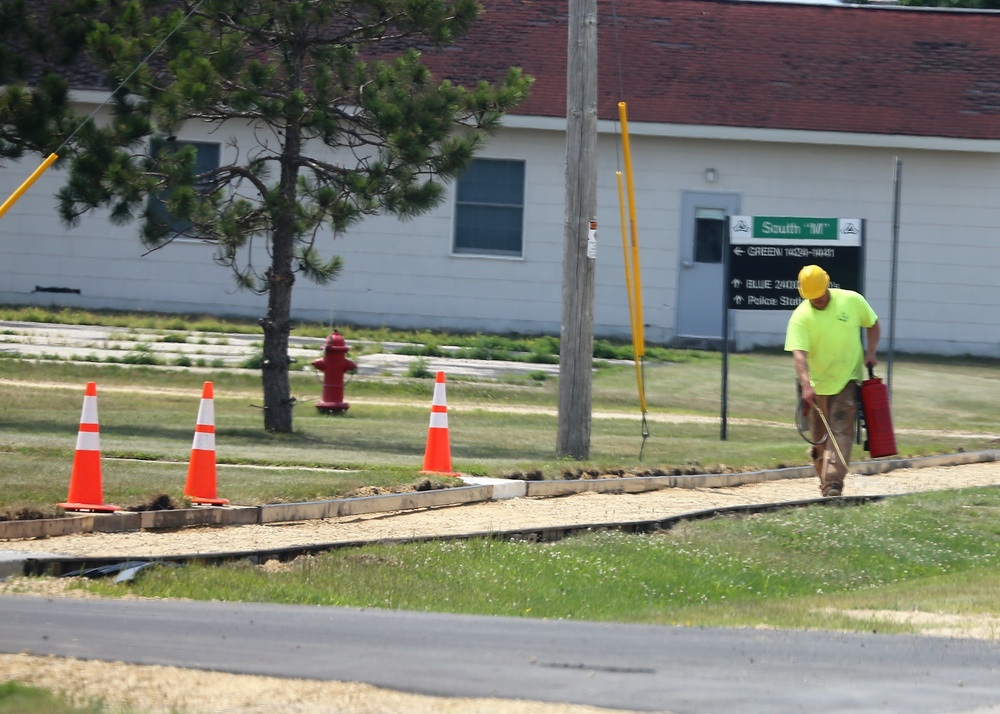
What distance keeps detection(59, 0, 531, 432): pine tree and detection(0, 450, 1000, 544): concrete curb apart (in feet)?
13.5

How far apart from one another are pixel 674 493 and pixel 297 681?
7.09 m

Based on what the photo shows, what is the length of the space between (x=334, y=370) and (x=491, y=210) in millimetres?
9314

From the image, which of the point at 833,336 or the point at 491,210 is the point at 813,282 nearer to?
the point at 833,336

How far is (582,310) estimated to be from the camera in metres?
13.7

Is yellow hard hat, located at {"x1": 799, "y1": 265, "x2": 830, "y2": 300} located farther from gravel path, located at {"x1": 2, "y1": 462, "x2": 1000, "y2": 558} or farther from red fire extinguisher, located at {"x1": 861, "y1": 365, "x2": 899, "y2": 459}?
gravel path, located at {"x1": 2, "y1": 462, "x2": 1000, "y2": 558}

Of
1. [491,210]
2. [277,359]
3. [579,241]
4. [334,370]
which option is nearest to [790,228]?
[579,241]

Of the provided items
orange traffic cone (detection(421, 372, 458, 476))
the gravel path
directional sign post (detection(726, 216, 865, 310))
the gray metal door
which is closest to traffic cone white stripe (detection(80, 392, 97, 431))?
the gravel path

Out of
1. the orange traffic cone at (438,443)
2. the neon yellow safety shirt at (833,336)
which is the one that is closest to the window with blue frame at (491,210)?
the orange traffic cone at (438,443)

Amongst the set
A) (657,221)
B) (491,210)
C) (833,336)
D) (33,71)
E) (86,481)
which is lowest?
(86,481)

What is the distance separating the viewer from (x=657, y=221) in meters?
24.7

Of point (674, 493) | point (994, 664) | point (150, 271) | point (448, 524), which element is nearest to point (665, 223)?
point (150, 271)

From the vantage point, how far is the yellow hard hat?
11.3 m

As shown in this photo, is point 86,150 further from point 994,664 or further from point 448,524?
point 994,664

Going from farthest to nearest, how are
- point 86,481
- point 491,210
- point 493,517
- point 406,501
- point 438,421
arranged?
point 491,210, point 438,421, point 406,501, point 493,517, point 86,481
